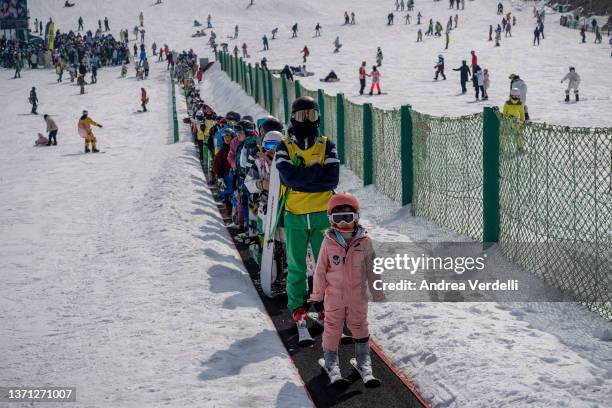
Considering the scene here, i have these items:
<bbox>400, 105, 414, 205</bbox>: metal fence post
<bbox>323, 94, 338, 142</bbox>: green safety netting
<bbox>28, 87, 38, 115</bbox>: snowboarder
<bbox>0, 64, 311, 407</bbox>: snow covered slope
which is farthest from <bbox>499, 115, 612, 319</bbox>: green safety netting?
<bbox>28, 87, 38, 115</bbox>: snowboarder

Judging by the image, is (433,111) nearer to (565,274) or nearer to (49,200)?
(49,200)

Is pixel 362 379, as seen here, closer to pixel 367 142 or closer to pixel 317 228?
pixel 317 228

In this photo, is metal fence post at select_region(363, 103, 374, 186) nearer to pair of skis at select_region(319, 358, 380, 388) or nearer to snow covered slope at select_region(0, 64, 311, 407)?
snow covered slope at select_region(0, 64, 311, 407)

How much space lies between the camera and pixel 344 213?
17.3ft

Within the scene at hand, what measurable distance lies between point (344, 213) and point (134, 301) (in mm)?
3306

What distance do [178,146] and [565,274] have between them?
1786 centimetres

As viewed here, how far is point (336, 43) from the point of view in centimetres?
5359

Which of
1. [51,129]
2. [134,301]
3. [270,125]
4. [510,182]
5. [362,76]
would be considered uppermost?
[362,76]

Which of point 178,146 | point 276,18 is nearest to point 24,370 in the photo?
point 178,146

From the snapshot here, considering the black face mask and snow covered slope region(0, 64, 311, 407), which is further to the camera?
the black face mask

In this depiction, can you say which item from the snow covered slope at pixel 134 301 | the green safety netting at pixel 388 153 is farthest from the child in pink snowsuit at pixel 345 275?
the green safety netting at pixel 388 153

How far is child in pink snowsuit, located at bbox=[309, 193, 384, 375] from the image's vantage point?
17.4 ft

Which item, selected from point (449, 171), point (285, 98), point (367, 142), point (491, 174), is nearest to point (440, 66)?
point (285, 98)

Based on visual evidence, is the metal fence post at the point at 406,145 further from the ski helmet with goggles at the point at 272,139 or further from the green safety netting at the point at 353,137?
the ski helmet with goggles at the point at 272,139
